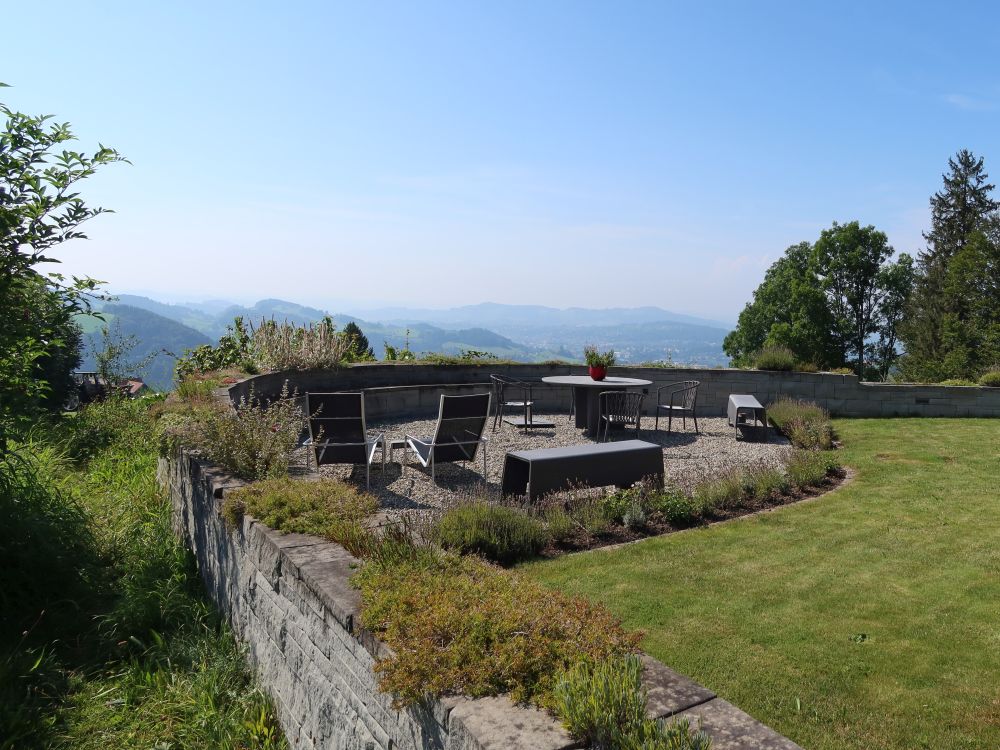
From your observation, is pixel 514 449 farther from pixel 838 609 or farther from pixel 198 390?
pixel 838 609

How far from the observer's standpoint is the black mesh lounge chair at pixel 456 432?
6.97 meters

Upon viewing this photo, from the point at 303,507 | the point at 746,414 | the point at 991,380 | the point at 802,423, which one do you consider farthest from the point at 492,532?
the point at 991,380

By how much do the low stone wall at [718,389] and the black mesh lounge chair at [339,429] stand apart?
15.0 feet

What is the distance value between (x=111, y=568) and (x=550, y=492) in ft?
11.5

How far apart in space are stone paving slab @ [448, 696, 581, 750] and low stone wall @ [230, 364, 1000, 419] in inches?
375

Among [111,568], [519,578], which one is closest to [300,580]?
[519,578]

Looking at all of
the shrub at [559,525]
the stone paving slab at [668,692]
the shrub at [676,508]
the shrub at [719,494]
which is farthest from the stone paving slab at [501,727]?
the shrub at [719,494]

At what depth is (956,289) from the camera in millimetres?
36125

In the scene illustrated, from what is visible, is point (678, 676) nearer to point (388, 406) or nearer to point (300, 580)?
point (300, 580)

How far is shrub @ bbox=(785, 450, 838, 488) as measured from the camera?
23.1ft

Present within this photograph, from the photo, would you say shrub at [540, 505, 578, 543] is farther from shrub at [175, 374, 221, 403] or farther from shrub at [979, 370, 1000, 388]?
shrub at [979, 370, 1000, 388]

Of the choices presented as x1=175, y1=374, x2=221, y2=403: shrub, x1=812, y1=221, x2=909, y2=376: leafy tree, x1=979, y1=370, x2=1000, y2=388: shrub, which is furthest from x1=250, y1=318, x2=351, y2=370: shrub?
x1=812, y1=221, x2=909, y2=376: leafy tree

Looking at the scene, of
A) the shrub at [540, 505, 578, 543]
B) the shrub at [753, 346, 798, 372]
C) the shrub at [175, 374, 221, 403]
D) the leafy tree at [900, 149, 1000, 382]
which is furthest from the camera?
the leafy tree at [900, 149, 1000, 382]

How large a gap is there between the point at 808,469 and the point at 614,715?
5.97 metres
